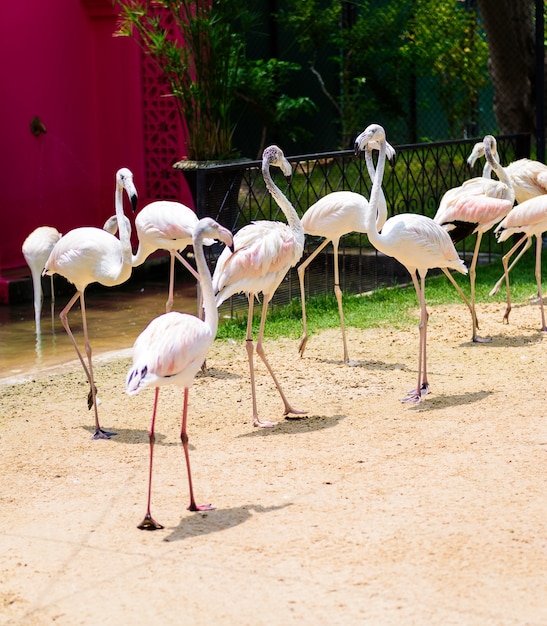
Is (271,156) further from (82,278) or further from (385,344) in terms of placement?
(385,344)

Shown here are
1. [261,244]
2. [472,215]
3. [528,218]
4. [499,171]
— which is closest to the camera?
[261,244]

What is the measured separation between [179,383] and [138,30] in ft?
22.6

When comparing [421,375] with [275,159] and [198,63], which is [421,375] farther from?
[198,63]

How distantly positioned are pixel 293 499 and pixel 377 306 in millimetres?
4333

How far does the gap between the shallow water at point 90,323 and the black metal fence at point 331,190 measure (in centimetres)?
99

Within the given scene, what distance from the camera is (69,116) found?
36.4ft

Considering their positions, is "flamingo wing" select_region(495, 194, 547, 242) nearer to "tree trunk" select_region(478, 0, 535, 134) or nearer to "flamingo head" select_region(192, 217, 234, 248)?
"flamingo head" select_region(192, 217, 234, 248)

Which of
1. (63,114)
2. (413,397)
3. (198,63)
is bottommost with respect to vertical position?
(413,397)

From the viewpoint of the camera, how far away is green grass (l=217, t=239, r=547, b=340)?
27.0 feet

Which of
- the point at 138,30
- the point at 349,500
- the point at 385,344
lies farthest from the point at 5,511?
the point at 138,30

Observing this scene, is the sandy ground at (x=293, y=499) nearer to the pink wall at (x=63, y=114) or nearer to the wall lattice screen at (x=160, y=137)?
the pink wall at (x=63, y=114)

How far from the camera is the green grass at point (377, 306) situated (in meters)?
8.24

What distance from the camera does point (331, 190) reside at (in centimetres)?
902

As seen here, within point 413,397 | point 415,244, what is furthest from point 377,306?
point 413,397
